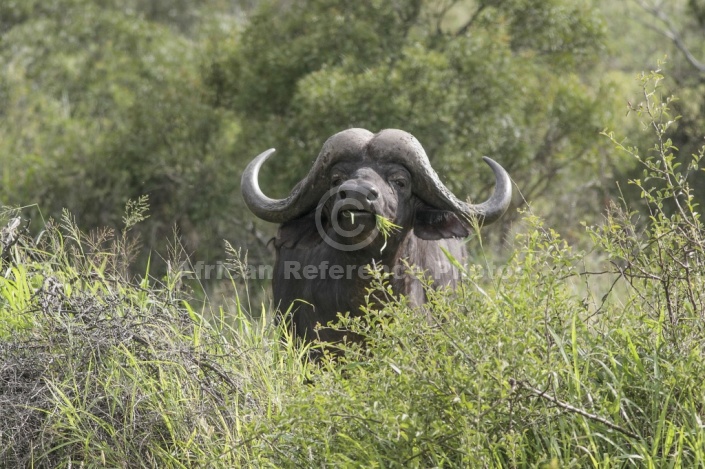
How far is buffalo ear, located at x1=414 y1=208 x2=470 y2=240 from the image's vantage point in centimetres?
627

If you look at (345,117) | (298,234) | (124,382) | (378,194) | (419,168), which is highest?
(419,168)

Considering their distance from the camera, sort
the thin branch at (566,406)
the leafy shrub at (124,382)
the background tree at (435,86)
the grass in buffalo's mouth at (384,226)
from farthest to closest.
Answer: the background tree at (435,86)
the grass in buffalo's mouth at (384,226)
the leafy shrub at (124,382)
the thin branch at (566,406)

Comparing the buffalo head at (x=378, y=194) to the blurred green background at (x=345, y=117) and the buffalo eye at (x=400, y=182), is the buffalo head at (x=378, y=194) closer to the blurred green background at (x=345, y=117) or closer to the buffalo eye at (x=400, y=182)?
the buffalo eye at (x=400, y=182)

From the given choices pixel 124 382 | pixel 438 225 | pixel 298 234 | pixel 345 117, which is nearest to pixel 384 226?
pixel 438 225

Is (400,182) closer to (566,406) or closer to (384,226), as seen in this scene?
(384,226)

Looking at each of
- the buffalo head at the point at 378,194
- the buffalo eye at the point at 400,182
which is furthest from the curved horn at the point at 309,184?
the buffalo eye at the point at 400,182

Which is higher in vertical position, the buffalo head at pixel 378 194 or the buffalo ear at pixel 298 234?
the buffalo head at pixel 378 194

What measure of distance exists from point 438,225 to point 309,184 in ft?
2.38

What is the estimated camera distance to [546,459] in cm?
399

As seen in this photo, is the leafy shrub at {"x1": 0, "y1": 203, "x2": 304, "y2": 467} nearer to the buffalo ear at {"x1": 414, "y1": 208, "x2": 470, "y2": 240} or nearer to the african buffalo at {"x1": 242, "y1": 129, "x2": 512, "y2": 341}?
the african buffalo at {"x1": 242, "y1": 129, "x2": 512, "y2": 341}

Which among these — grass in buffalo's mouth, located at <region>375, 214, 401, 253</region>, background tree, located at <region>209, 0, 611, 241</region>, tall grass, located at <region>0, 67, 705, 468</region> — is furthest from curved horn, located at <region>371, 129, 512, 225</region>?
background tree, located at <region>209, 0, 611, 241</region>

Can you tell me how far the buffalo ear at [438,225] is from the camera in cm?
627

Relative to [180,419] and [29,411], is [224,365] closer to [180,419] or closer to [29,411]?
[180,419]

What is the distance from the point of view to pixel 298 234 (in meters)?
6.43
